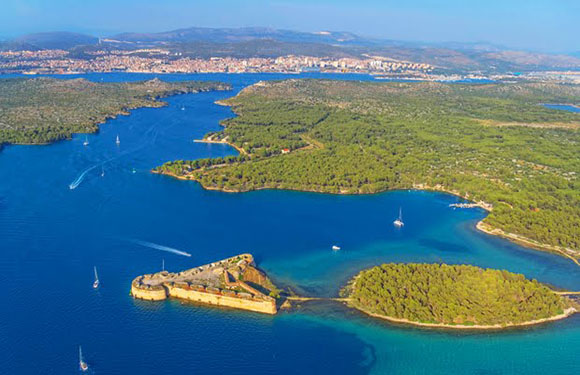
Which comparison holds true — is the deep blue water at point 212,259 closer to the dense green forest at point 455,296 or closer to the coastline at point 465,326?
the coastline at point 465,326

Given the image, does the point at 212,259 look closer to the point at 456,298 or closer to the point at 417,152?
the point at 456,298

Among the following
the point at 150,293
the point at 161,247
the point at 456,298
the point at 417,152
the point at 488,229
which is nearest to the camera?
the point at 150,293

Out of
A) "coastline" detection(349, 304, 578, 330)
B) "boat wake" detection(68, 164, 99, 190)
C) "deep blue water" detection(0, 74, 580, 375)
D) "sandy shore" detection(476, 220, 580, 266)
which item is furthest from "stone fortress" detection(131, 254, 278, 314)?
"boat wake" detection(68, 164, 99, 190)

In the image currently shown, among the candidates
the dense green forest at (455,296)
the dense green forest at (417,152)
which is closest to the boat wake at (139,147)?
the dense green forest at (417,152)

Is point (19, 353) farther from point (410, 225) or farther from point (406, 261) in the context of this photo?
point (410, 225)

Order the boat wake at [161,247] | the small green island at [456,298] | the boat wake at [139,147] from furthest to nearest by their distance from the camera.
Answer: the boat wake at [139,147] < the boat wake at [161,247] < the small green island at [456,298]

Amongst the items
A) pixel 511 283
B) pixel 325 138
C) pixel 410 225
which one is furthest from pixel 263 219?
pixel 325 138

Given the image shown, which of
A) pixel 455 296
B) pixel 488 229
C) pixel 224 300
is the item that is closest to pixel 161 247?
pixel 224 300
